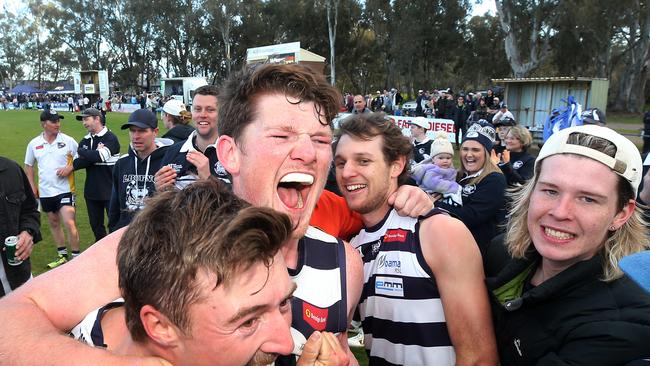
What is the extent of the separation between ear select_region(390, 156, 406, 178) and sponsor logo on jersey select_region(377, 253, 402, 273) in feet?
1.82

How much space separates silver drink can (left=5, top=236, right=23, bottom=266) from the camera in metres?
3.91

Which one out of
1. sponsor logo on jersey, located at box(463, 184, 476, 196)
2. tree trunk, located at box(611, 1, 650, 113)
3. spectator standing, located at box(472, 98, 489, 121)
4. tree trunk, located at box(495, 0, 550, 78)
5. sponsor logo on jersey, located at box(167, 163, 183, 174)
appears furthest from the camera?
tree trunk, located at box(611, 1, 650, 113)

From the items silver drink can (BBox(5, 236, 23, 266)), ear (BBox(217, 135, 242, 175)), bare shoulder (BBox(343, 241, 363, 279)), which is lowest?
silver drink can (BBox(5, 236, 23, 266))

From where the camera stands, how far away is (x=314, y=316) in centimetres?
186

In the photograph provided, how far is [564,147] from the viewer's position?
1976 millimetres

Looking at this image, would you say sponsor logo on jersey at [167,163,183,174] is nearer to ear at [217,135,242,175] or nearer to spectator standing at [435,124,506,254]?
ear at [217,135,242,175]

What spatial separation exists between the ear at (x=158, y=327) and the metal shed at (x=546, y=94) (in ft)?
65.2

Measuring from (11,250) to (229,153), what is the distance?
3.02 metres

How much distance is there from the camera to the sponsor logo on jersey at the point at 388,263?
7.50 ft

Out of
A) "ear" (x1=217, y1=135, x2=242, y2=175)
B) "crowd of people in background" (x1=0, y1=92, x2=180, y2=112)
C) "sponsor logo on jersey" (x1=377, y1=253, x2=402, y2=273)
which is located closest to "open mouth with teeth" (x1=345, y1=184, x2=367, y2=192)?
"sponsor logo on jersey" (x1=377, y1=253, x2=402, y2=273)

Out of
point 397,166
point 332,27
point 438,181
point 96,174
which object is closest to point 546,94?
point 438,181

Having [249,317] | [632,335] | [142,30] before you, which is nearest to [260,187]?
[249,317]

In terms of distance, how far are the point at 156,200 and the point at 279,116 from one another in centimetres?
68

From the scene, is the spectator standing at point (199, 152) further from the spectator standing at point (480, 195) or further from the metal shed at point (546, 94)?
the metal shed at point (546, 94)
